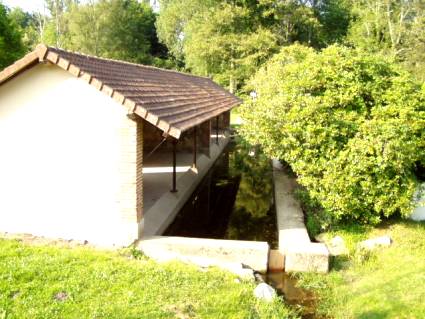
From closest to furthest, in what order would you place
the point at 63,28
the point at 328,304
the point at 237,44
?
the point at 328,304 → the point at 237,44 → the point at 63,28

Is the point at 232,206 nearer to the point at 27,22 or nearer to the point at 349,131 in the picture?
the point at 349,131

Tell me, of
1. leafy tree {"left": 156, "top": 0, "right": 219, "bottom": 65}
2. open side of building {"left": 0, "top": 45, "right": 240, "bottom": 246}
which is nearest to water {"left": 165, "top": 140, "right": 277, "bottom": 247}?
open side of building {"left": 0, "top": 45, "right": 240, "bottom": 246}

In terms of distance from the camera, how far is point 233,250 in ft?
28.0

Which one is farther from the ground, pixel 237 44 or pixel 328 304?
pixel 237 44

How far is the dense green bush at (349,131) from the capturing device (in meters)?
9.45

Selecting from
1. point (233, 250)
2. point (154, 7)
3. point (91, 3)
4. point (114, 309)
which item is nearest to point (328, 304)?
point (233, 250)

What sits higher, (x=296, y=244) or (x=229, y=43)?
(x=229, y=43)

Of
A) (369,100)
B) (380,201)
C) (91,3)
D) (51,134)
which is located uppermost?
(91,3)

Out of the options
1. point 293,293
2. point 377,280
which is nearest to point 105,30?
point 293,293

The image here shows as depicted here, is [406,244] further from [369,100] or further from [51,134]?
[51,134]

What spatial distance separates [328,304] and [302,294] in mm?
580

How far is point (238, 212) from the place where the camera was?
510 inches

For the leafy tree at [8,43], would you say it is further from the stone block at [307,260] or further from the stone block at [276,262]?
the stone block at [307,260]

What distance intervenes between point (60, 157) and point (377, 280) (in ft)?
22.4
